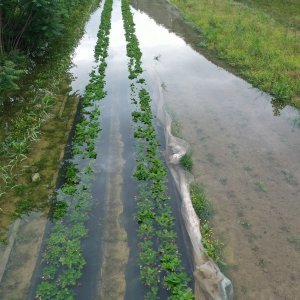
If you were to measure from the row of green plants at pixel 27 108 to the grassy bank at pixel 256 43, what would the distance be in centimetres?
939

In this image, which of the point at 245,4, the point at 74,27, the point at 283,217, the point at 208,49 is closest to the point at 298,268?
the point at 283,217

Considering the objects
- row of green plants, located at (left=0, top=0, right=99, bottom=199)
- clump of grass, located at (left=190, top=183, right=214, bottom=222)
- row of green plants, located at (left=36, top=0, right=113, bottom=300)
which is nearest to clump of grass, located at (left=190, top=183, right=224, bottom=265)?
clump of grass, located at (left=190, top=183, right=214, bottom=222)

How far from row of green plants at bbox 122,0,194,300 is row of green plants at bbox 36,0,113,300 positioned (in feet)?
4.69

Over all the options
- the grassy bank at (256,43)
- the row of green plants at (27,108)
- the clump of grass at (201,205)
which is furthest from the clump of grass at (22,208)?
the grassy bank at (256,43)

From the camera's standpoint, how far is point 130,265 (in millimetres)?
7883

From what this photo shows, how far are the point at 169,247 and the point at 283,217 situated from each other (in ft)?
11.1

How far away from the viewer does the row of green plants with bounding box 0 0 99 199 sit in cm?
1105

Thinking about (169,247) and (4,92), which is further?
(4,92)

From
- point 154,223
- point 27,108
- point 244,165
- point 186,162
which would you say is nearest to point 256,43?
point 244,165

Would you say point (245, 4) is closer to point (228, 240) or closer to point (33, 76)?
point (33, 76)

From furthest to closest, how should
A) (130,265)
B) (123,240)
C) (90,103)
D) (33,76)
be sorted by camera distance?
(33,76), (90,103), (123,240), (130,265)

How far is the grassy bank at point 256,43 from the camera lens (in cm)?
1681

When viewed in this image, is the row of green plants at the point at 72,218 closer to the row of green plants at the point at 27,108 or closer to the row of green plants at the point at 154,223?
the row of green plants at the point at 154,223

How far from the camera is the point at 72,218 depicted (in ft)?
29.7
